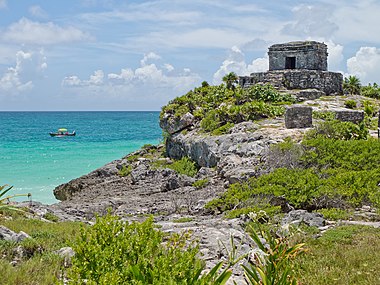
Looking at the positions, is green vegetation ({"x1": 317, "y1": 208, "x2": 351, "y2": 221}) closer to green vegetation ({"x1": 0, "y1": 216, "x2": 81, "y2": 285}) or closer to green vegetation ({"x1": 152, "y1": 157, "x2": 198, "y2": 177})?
green vegetation ({"x1": 0, "y1": 216, "x2": 81, "y2": 285})

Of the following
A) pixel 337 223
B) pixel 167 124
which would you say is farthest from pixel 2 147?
pixel 337 223

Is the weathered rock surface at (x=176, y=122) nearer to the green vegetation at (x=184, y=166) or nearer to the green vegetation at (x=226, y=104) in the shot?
the green vegetation at (x=226, y=104)

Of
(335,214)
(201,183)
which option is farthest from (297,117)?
(335,214)

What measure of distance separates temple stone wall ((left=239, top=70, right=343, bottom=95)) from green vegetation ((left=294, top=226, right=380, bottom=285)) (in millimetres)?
21494

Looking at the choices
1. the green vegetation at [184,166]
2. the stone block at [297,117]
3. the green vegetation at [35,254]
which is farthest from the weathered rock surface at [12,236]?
the stone block at [297,117]

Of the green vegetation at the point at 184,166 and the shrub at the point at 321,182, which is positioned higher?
the shrub at the point at 321,182

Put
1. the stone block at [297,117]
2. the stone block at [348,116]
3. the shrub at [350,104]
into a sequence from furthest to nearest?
the shrub at [350,104], the stone block at [348,116], the stone block at [297,117]

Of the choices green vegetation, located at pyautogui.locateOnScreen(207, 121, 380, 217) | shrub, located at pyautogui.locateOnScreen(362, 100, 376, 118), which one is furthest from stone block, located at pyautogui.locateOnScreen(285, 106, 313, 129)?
shrub, located at pyautogui.locateOnScreen(362, 100, 376, 118)

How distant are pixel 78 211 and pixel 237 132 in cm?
861

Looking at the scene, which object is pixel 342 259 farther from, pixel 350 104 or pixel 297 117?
pixel 350 104

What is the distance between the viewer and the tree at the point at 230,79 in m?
30.4

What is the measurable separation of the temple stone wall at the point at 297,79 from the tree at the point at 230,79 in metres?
0.80

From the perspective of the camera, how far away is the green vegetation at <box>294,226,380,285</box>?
6.36 metres

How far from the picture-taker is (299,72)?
2992 cm
